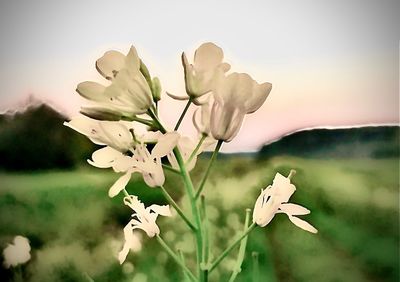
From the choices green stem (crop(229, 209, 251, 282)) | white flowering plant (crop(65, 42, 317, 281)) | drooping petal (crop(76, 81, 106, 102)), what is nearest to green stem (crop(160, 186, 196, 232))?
white flowering plant (crop(65, 42, 317, 281))

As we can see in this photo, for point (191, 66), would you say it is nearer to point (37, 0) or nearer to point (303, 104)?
point (303, 104)

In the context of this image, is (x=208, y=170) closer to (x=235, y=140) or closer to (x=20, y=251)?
→ (x=235, y=140)

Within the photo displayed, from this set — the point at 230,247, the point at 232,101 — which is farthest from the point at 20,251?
the point at 232,101

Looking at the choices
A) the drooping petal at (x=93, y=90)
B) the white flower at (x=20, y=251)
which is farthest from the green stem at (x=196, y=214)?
the white flower at (x=20, y=251)

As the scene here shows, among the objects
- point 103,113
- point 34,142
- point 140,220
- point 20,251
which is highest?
point 103,113

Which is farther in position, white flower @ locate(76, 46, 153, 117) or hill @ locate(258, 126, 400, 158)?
hill @ locate(258, 126, 400, 158)

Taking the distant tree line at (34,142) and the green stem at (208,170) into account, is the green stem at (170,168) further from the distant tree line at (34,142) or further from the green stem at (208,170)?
the distant tree line at (34,142)

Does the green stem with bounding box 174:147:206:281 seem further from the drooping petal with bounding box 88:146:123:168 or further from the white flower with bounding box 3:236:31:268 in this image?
the white flower with bounding box 3:236:31:268
